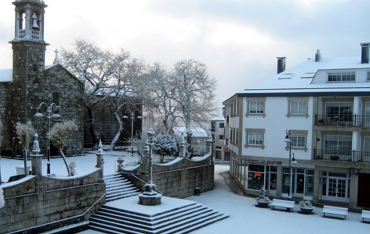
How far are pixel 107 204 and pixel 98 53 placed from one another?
72.2ft

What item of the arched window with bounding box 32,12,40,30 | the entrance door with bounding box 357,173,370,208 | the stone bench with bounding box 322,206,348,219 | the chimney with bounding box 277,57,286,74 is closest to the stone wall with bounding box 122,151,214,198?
the stone bench with bounding box 322,206,348,219

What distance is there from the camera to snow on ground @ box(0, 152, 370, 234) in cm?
1969

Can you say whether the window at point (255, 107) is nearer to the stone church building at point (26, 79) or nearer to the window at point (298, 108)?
the window at point (298, 108)

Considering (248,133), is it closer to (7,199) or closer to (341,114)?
(341,114)

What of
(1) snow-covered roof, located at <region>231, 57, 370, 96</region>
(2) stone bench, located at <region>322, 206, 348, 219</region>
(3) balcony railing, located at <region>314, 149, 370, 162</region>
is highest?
(1) snow-covered roof, located at <region>231, 57, 370, 96</region>

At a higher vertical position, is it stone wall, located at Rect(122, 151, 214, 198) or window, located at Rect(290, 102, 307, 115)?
window, located at Rect(290, 102, 307, 115)

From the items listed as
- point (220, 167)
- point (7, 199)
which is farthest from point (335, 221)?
point (220, 167)

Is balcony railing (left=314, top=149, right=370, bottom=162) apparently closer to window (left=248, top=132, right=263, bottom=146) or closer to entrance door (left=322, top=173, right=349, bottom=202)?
entrance door (left=322, top=173, right=349, bottom=202)

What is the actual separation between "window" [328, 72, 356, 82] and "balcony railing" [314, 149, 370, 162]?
5429 millimetres

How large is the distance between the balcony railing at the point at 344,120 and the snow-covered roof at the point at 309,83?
1.98 m

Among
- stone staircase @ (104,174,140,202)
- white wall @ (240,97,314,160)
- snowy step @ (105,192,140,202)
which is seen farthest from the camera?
white wall @ (240,97,314,160)

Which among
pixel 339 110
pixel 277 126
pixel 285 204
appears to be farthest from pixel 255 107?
pixel 285 204

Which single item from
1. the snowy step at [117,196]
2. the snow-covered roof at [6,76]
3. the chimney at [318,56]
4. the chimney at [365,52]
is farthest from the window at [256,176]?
the snow-covered roof at [6,76]

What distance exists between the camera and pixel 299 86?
92.9 feet
